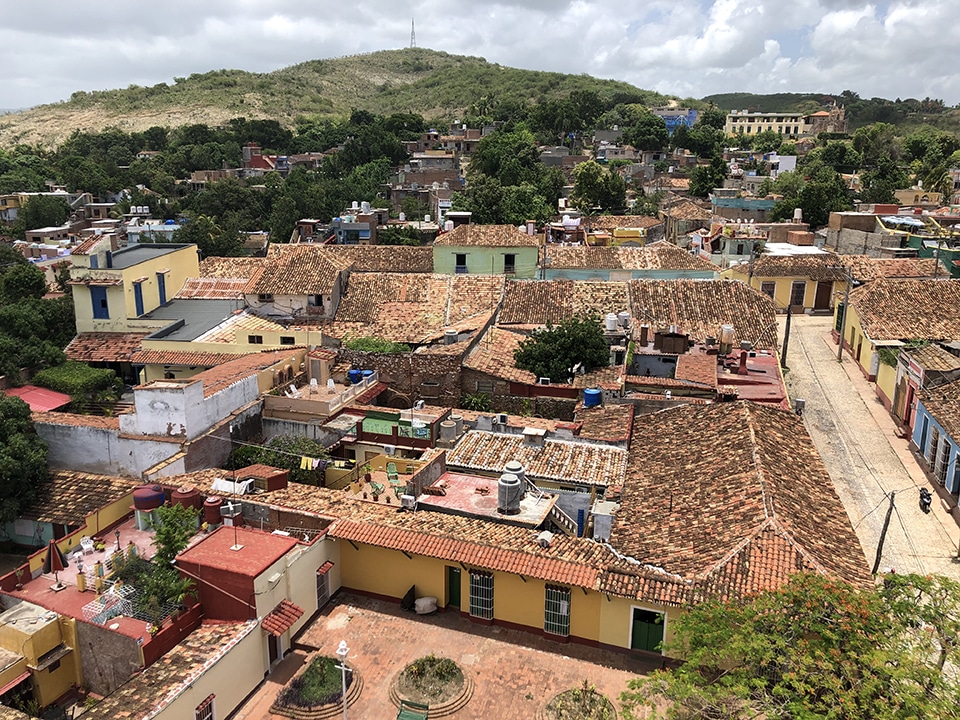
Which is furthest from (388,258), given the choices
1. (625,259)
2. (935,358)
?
(935,358)

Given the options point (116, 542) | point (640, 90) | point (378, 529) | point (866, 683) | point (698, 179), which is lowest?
point (116, 542)

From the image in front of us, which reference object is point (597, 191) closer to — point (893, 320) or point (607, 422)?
point (893, 320)

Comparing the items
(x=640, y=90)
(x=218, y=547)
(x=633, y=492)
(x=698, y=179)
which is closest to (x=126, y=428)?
(x=218, y=547)

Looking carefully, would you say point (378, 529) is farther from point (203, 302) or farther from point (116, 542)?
point (203, 302)

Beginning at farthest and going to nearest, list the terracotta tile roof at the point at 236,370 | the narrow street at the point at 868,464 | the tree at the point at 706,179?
the tree at the point at 706,179 → the terracotta tile roof at the point at 236,370 → the narrow street at the point at 868,464

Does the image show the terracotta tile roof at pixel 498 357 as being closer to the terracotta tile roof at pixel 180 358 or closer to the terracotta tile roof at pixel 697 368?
the terracotta tile roof at pixel 697 368

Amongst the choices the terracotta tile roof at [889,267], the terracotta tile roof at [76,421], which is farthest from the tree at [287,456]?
the terracotta tile roof at [889,267]

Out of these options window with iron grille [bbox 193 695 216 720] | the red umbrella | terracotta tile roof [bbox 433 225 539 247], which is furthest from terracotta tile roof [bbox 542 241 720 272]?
window with iron grille [bbox 193 695 216 720]
